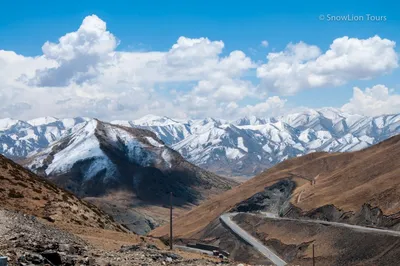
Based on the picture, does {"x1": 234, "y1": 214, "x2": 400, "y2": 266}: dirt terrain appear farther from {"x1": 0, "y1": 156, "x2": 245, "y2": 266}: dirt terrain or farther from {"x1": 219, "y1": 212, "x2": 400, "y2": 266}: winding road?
{"x1": 0, "y1": 156, "x2": 245, "y2": 266}: dirt terrain

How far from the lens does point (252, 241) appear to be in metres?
107

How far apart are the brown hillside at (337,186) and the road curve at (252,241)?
10017 mm

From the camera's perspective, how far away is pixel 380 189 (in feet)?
→ 339

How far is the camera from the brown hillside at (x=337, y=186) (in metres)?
104

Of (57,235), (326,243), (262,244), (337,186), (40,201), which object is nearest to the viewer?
(57,235)

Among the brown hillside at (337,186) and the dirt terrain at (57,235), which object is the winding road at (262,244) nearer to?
the brown hillside at (337,186)

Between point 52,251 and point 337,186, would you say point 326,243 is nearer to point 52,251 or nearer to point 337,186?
point 337,186

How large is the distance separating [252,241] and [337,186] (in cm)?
3286

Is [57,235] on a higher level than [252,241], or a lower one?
higher

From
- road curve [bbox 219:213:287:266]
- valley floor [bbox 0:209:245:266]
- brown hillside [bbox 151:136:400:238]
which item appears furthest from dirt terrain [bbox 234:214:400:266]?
valley floor [bbox 0:209:245:266]

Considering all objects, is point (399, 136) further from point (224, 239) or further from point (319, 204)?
point (224, 239)

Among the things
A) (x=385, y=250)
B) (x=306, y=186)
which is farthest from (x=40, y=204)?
(x=306, y=186)

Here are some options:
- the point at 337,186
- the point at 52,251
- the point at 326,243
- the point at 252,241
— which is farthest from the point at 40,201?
the point at 337,186

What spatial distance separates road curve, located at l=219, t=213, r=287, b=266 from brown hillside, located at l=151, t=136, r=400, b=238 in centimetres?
1002
